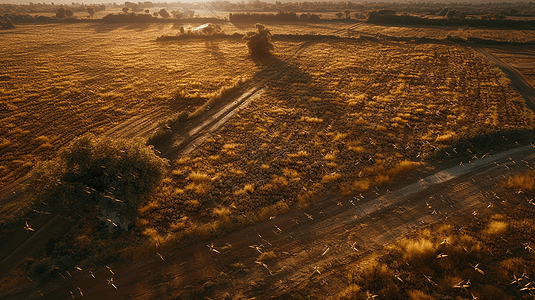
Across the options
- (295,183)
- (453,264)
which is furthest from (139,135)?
(453,264)

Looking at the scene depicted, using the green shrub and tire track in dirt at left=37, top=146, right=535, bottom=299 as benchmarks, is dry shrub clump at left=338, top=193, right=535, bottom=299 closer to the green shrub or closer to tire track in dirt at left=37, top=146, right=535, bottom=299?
tire track in dirt at left=37, top=146, right=535, bottom=299

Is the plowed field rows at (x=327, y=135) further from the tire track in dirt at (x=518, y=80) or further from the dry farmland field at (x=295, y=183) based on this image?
the tire track in dirt at (x=518, y=80)

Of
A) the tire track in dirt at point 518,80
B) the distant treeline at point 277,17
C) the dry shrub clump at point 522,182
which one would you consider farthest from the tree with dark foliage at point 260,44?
the distant treeline at point 277,17

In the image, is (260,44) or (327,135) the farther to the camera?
(260,44)

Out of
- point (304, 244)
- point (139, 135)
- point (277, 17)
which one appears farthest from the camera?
point (277, 17)

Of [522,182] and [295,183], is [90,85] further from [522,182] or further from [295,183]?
[522,182]

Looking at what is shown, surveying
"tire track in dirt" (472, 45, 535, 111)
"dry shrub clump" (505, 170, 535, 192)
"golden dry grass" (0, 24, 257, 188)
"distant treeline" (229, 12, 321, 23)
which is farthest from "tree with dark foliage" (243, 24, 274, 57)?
"distant treeline" (229, 12, 321, 23)
